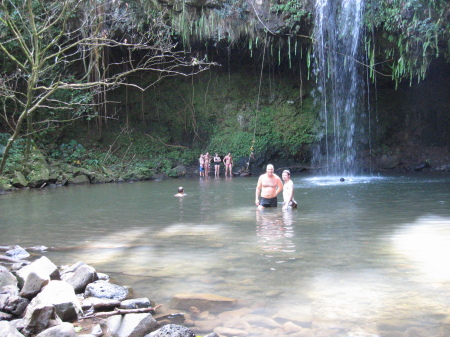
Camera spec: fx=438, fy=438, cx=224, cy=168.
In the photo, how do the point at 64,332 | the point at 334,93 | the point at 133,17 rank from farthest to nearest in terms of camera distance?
the point at 334,93 < the point at 133,17 < the point at 64,332

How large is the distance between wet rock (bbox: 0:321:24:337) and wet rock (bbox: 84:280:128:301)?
1.02 meters

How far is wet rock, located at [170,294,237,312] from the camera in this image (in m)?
3.73

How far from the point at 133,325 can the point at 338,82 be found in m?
19.6

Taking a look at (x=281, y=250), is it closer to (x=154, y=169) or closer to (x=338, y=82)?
(x=154, y=169)

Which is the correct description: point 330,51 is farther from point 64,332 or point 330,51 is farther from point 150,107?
point 64,332

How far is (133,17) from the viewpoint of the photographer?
739 inches

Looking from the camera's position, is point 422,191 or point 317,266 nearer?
point 317,266

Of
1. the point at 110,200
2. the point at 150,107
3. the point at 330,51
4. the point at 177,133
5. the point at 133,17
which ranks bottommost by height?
the point at 110,200

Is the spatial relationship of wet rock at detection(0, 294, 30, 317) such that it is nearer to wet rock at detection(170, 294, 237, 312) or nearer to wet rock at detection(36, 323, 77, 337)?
wet rock at detection(36, 323, 77, 337)

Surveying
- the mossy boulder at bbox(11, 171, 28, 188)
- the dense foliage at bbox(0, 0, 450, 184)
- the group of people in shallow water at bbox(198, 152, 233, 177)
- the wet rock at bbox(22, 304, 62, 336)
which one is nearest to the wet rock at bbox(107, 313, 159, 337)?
the wet rock at bbox(22, 304, 62, 336)

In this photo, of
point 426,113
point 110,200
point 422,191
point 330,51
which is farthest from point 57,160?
point 426,113

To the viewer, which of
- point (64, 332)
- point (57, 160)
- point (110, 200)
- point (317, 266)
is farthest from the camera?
point (57, 160)

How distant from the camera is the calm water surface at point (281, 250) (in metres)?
3.76

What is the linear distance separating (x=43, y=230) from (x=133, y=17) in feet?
44.4
